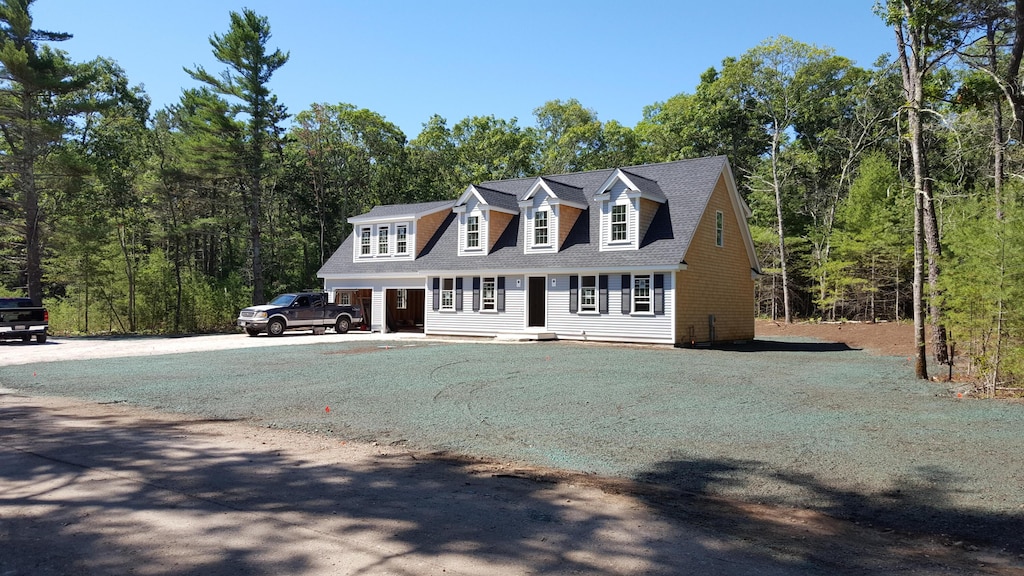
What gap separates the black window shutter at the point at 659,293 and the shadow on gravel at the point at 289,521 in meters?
15.4

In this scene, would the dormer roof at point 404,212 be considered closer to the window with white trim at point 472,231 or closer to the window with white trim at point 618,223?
the window with white trim at point 472,231

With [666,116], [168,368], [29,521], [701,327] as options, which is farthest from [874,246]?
[29,521]

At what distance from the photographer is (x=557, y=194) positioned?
2359 cm

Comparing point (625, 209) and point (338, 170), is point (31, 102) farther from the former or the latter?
point (625, 209)

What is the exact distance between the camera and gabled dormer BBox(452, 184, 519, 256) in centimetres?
2525

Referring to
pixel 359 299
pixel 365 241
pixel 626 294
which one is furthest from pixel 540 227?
pixel 359 299

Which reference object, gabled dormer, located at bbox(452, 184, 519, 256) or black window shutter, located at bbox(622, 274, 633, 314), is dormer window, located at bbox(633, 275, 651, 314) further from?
gabled dormer, located at bbox(452, 184, 519, 256)

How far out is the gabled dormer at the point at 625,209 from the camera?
21766mm

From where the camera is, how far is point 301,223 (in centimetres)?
4603

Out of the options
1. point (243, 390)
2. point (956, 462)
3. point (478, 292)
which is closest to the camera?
point (956, 462)

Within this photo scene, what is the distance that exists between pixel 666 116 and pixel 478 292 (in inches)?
1069

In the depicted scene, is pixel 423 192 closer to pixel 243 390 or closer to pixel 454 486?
pixel 243 390

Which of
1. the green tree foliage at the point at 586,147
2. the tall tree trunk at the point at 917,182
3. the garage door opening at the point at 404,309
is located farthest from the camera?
the green tree foliage at the point at 586,147

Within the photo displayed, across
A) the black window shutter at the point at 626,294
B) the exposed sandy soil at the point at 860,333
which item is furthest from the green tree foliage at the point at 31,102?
the exposed sandy soil at the point at 860,333
